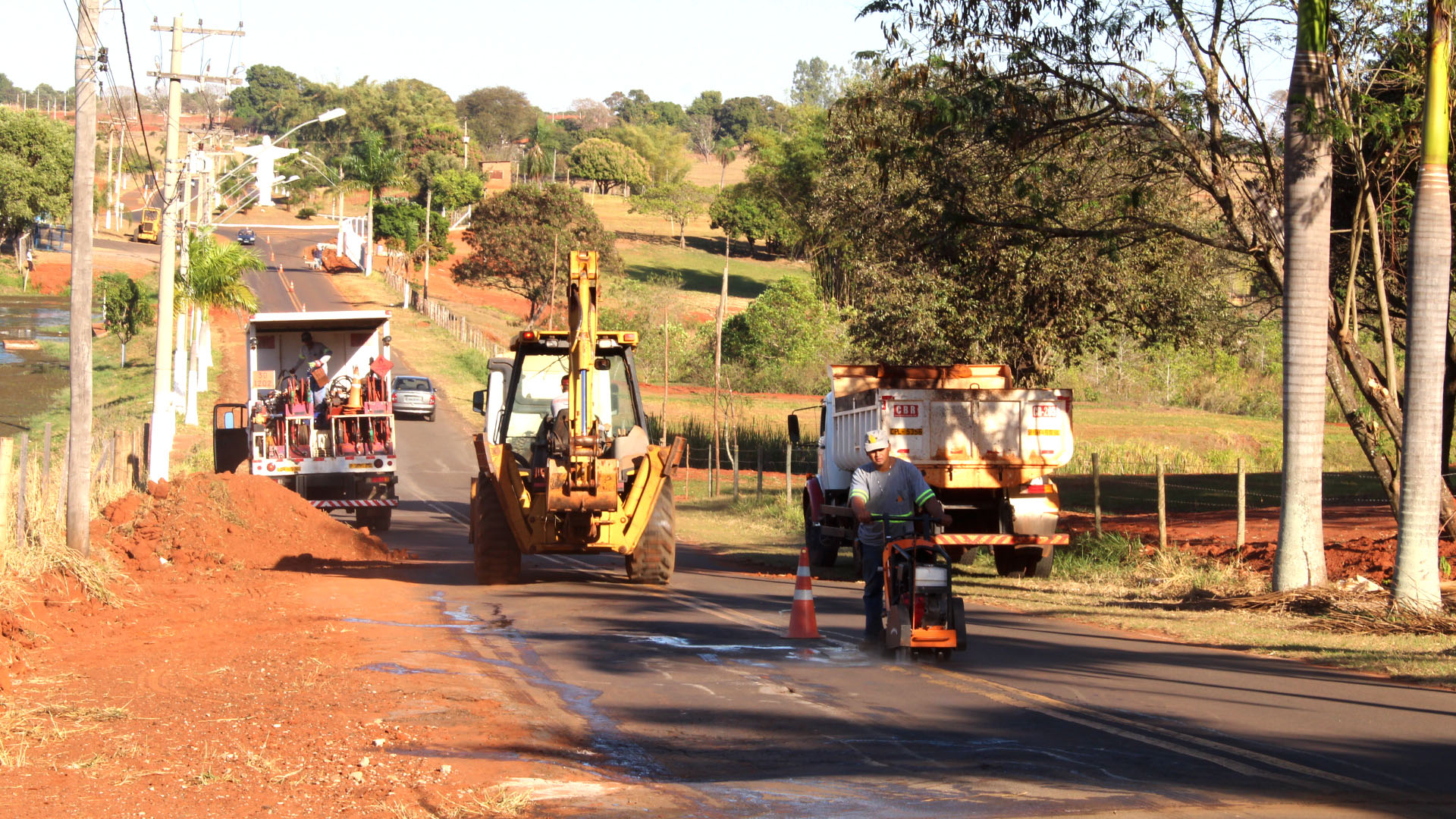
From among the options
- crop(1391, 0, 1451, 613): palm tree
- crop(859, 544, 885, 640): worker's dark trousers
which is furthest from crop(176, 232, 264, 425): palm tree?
crop(1391, 0, 1451, 613): palm tree

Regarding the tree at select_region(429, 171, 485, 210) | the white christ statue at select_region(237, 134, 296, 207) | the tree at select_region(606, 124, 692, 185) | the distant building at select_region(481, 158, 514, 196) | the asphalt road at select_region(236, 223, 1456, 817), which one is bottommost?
the asphalt road at select_region(236, 223, 1456, 817)

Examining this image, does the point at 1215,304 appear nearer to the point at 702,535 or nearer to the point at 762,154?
the point at 702,535

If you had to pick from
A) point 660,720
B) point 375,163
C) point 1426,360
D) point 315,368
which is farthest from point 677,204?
point 660,720

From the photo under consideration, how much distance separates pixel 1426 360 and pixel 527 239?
63151 millimetres

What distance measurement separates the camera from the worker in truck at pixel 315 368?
77.4ft

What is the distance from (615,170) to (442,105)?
3135 centimetres

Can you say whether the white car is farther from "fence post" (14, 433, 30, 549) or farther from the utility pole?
"fence post" (14, 433, 30, 549)

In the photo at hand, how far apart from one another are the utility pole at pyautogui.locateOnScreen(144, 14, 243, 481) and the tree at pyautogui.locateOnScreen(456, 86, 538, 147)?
148 metres

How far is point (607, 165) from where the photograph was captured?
5773 inches

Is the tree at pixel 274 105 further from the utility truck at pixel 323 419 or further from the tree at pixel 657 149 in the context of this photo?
the utility truck at pixel 323 419

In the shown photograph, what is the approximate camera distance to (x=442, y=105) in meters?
165

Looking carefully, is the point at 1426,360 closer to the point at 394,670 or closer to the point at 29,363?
the point at 394,670

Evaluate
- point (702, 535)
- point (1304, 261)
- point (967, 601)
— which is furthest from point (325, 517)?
point (1304, 261)

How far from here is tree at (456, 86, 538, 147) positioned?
586 feet
